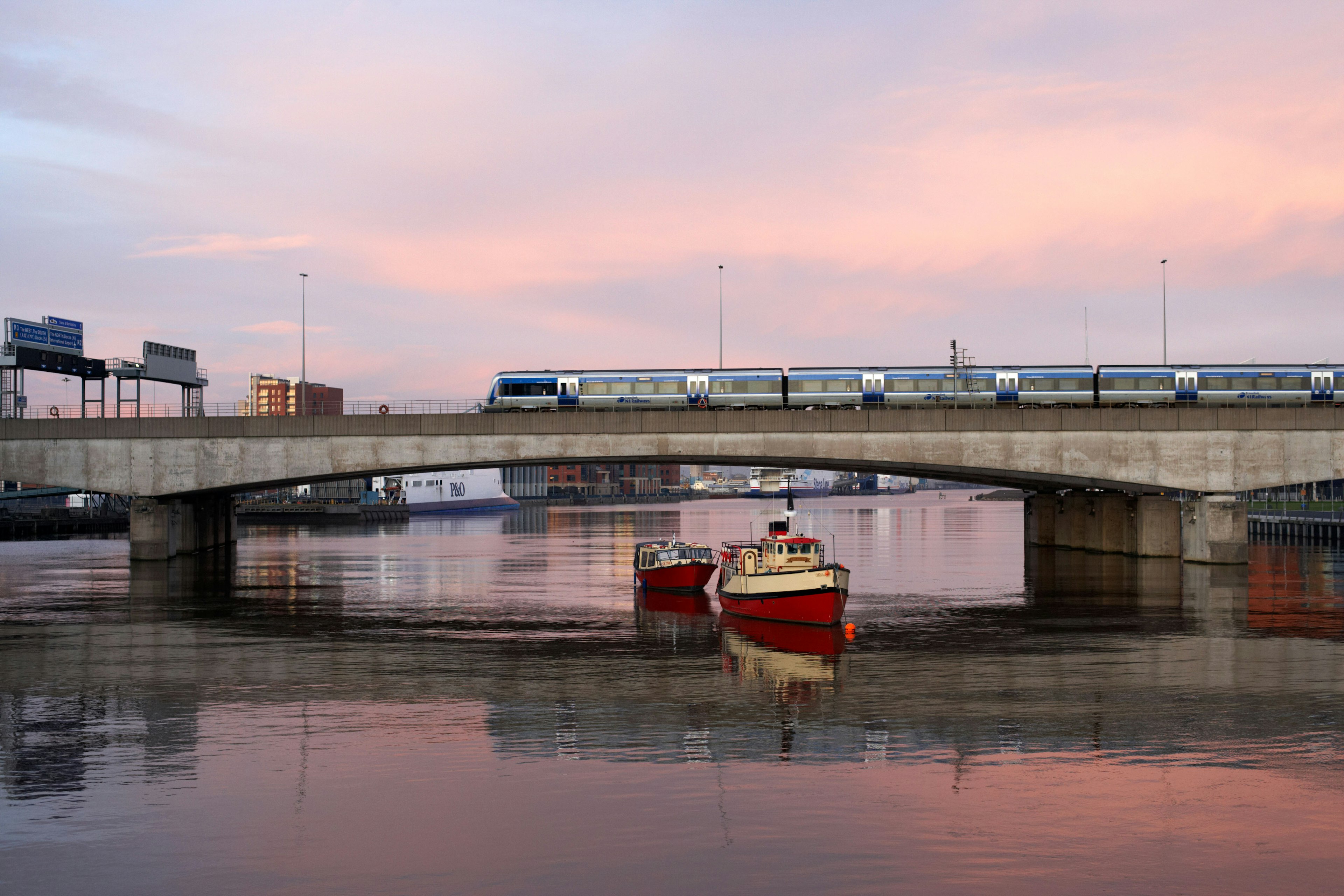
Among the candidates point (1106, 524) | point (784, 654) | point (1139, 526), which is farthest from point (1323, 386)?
point (784, 654)

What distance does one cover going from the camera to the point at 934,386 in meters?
84.1

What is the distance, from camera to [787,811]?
769 inches

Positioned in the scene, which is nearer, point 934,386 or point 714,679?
point 714,679

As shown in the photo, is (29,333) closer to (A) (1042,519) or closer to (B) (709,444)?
(B) (709,444)

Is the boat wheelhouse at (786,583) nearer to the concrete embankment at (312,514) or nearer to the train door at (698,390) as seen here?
the train door at (698,390)

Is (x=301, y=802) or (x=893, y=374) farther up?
(x=893, y=374)

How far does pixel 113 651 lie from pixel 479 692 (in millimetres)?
16848

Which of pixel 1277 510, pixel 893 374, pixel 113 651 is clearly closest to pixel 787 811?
pixel 113 651

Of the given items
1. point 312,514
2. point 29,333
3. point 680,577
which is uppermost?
point 29,333

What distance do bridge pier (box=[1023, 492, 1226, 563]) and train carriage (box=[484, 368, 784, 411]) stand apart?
28568 mm

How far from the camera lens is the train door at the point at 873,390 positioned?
8431 centimetres

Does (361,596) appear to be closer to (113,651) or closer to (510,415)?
(510,415)

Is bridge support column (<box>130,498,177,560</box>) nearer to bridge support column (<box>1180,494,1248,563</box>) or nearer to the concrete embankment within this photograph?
bridge support column (<box>1180,494,1248,563</box>)

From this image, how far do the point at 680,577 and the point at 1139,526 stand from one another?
142 ft
